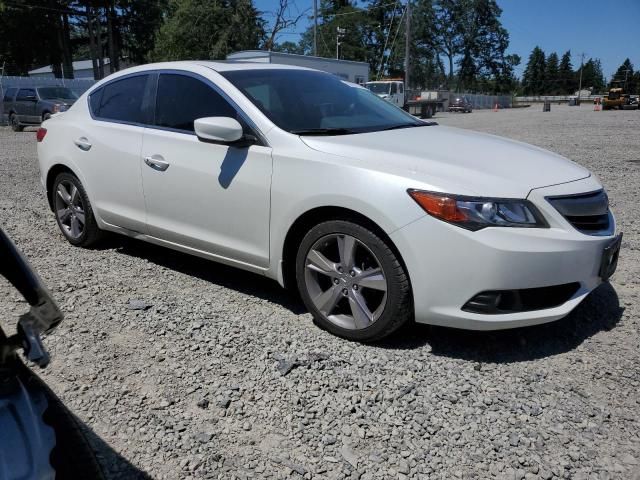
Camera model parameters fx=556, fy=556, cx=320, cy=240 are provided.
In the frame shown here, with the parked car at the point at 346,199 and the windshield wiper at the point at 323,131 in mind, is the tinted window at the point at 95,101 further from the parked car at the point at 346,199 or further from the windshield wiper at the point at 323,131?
the windshield wiper at the point at 323,131

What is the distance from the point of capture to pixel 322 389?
2.82 metres

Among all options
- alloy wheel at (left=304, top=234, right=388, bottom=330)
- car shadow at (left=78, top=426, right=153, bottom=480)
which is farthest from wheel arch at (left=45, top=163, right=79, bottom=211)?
car shadow at (left=78, top=426, right=153, bottom=480)

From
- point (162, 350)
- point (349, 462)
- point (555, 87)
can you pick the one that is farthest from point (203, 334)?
point (555, 87)

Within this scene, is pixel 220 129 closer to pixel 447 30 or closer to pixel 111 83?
pixel 111 83

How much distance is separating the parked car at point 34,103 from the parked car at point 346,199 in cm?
1679

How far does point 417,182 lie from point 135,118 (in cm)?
254

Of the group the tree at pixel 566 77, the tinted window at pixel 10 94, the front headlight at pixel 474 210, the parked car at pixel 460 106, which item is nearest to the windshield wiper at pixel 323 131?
the front headlight at pixel 474 210

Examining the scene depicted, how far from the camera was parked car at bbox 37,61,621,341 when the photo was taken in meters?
2.83

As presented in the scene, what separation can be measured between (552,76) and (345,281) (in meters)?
144

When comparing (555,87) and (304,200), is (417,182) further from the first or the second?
(555,87)

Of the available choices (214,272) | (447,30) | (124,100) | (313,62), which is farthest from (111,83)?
(447,30)

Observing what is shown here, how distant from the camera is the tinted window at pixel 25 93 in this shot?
19969 mm

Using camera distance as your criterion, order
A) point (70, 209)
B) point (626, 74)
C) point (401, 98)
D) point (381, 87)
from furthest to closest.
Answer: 1. point (626, 74)
2. point (401, 98)
3. point (381, 87)
4. point (70, 209)

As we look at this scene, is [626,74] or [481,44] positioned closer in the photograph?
[481,44]
